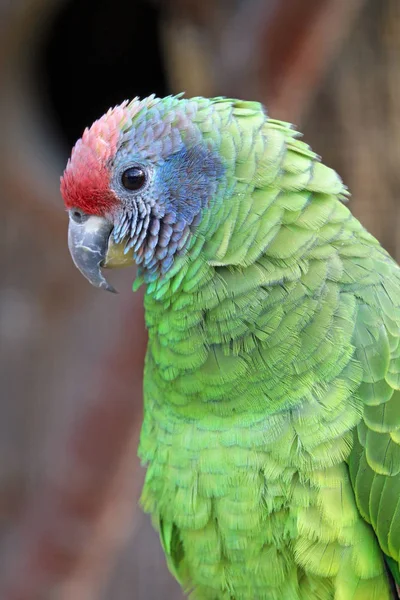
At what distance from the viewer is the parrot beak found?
4.39 feet

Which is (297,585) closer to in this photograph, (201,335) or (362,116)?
(201,335)

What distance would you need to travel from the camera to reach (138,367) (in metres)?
2.27

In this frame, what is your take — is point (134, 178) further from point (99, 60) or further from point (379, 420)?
point (99, 60)

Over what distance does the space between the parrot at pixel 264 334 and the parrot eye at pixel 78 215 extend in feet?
0.08

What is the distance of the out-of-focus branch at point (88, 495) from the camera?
7.46 ft

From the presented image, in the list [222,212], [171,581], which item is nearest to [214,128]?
[222,212]

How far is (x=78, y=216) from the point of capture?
1.36 m

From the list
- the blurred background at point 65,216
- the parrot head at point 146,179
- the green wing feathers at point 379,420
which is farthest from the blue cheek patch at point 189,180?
→ the blurred background at point 65,216

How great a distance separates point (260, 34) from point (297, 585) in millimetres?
1445

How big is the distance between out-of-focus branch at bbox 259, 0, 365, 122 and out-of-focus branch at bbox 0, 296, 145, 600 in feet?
2.61

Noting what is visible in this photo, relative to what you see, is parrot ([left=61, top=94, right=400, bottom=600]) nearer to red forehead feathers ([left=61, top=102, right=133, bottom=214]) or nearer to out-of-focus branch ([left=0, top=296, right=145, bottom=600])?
red forehead feathers ([left=61, top=102, right=133, bottom=214])

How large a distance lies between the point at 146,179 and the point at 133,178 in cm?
2

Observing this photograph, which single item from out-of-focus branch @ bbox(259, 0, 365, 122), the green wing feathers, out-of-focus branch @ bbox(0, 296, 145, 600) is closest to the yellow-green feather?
the green wing feathers

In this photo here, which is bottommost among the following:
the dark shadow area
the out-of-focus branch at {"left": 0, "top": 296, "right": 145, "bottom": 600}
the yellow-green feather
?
the out-of-focus branch at {"left": 0, "top": 296, "right": 145, "bottom": 600}
